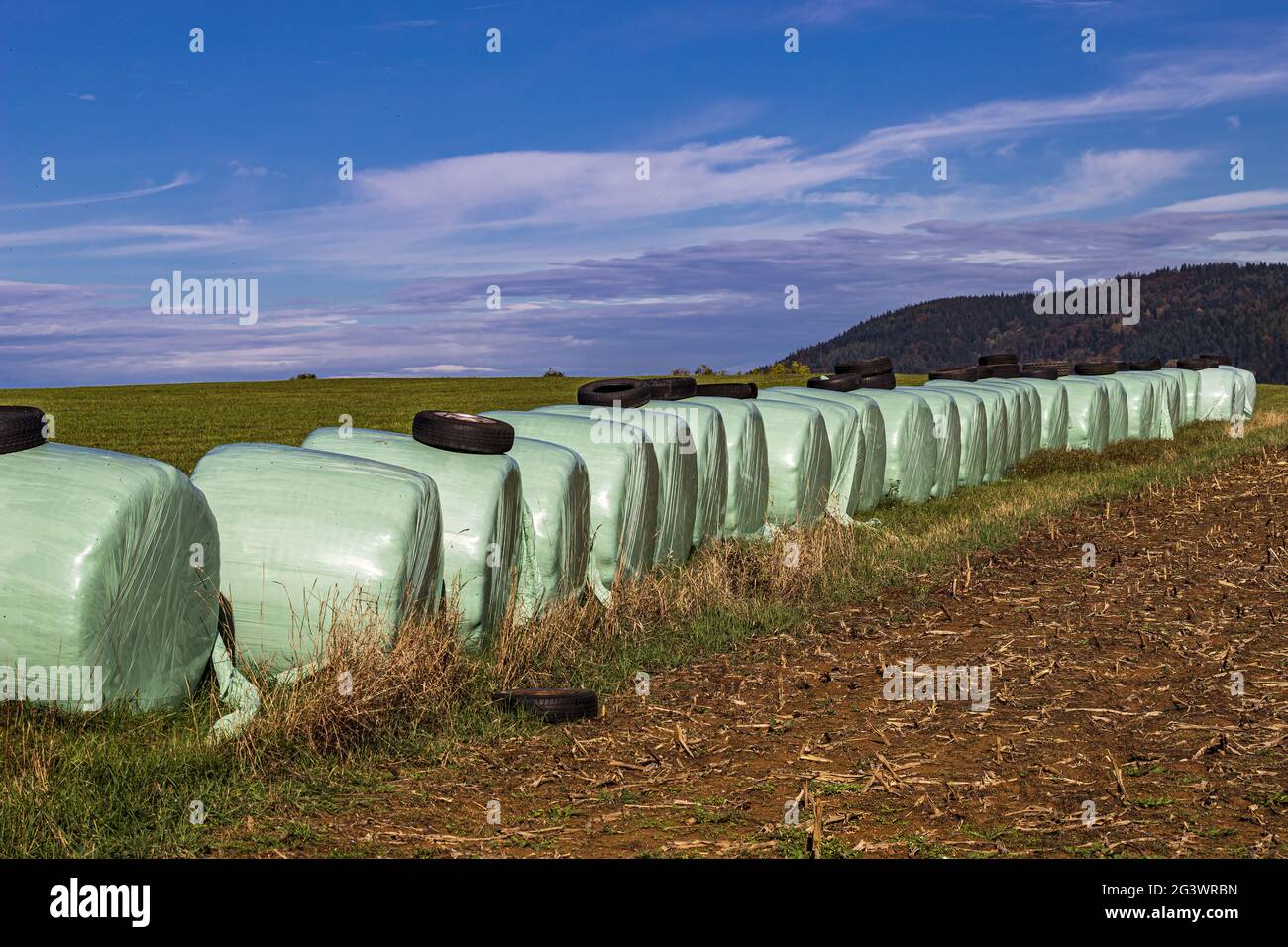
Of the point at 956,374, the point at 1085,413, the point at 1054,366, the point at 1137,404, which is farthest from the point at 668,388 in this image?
the point at 1137,404

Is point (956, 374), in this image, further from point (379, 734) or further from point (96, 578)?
point (96, 578)

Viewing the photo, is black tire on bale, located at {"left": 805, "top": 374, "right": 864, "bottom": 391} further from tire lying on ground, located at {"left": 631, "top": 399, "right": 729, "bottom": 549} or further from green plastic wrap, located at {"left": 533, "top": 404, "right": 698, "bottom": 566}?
green plastic wrap, located at {"left": 533, "top": 404, "right": 698, "bottom": 566}

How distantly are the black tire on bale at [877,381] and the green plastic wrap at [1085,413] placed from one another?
9630 millimetres

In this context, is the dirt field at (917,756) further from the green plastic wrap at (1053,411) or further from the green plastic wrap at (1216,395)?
the green plastic wrap at (1216,395)

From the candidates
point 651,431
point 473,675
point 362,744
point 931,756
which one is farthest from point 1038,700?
point 651,431

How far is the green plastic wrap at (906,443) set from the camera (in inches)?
726

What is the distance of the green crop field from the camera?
27578mm

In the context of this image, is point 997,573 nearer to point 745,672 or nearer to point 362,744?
point 745,672

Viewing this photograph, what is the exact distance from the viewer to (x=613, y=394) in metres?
12.0

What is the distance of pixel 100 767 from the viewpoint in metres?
Answer: 5.74

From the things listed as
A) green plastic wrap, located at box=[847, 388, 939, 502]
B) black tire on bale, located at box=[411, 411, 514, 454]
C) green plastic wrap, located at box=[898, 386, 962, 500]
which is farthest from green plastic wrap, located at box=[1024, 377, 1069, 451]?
black tire on bale, located at box=[411, 411, 514, 454]

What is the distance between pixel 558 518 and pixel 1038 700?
3.53 metres

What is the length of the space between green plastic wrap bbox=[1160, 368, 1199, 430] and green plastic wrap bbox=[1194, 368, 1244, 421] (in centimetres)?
28

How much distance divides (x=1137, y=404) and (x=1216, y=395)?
36.7 ft
